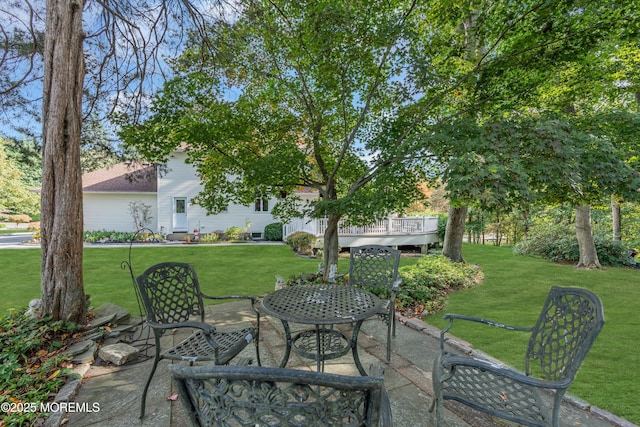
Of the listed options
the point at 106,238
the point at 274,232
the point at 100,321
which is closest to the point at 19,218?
the point at 106,238

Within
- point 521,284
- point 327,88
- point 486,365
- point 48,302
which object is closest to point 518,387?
point 486,365

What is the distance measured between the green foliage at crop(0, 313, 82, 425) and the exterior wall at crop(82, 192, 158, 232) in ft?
47.4

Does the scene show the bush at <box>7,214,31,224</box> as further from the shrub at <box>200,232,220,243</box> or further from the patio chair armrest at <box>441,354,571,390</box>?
the patio chair armrest at <box>441,354,571,390</box>

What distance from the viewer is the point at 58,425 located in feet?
6.83

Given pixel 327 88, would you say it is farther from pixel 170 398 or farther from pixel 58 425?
pixel 58 425

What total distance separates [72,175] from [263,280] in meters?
4.49

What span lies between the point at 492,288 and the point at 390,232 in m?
6.66

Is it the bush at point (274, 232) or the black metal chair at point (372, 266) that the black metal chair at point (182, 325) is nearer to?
the black metal chair at point (372, 266)

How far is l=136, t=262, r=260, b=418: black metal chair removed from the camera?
2.12 metres

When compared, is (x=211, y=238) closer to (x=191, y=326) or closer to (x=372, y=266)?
(x=372, y=266)

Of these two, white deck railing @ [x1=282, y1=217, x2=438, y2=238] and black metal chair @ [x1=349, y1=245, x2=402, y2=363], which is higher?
white deck railing @ [x1=282, y1=217, x2=438, y2=238]

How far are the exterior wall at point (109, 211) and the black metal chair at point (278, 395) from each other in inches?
700

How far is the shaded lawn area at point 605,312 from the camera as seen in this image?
8.77ft

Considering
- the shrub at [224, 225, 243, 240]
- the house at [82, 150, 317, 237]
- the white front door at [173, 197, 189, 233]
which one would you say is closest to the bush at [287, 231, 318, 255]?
the house at [82, 150, 317, 237]
